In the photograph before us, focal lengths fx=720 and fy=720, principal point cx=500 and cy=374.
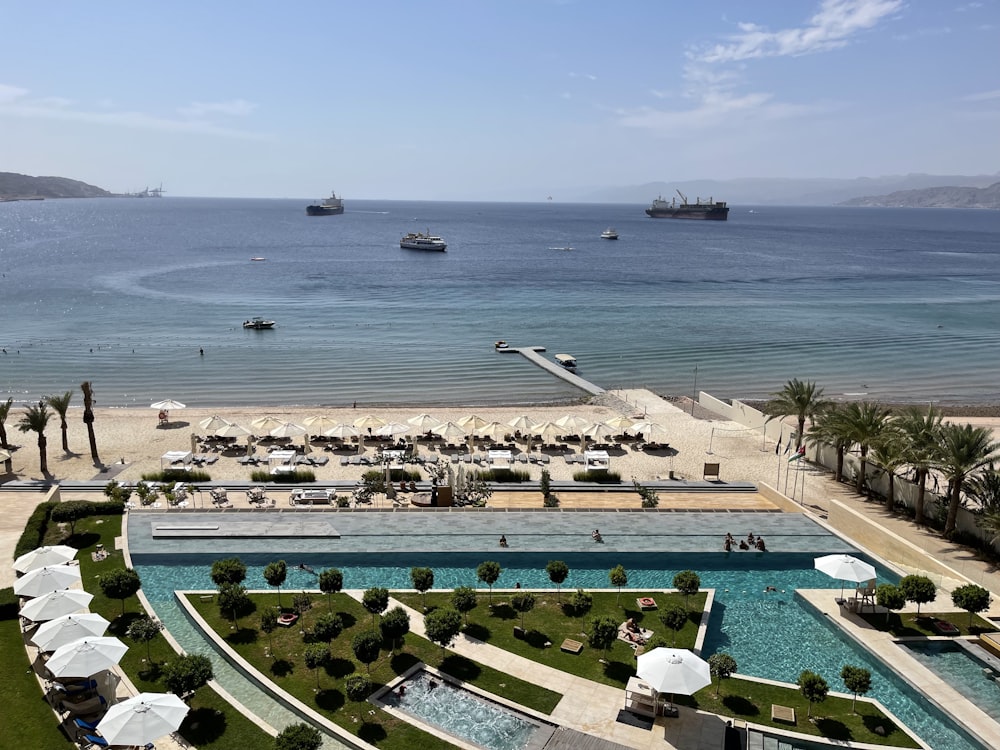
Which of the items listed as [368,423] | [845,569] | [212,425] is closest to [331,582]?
[845,569]

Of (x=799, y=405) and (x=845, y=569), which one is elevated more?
(x=799, y=405)

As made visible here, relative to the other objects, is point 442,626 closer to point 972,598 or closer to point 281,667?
point 281,667

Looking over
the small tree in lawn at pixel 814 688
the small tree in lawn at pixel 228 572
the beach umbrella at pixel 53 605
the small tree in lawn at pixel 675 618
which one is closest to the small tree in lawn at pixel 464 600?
the small tree in lawn at pixel 675 618

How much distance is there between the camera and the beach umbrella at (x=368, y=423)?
112ft

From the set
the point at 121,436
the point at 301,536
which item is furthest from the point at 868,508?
the point at 121,436

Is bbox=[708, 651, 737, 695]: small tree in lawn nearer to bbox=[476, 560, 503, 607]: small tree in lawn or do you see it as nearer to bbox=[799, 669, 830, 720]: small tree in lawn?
bbox=[799, 669, 830, 720]: small tree in lawn

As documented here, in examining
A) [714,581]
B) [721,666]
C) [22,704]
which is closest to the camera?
[22,704]

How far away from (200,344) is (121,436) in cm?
2627

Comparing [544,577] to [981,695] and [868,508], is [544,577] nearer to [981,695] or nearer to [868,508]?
[981,695]

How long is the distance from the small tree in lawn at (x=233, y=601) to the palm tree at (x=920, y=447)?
69.3 ft

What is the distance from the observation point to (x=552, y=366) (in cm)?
5528

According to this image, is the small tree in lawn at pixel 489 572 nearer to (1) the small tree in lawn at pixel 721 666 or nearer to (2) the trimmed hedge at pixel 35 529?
(1) the small tree in lawn at pixel 721 666

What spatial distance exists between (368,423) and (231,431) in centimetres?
630

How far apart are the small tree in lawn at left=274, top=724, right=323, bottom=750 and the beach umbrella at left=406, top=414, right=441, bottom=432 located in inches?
860
